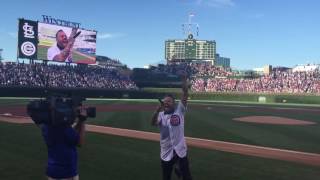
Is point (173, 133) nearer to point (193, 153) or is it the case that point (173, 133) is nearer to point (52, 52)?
point (193, 153)

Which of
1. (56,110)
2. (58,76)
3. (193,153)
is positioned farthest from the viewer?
(58,76)

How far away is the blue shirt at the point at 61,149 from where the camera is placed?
5922mm

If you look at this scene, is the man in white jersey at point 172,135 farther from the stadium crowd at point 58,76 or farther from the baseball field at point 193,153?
the stadium crowd at point 58,76

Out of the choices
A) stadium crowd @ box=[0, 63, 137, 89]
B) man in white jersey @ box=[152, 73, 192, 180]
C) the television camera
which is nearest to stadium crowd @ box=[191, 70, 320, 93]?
stadium crowd @ box=[0, 63, 137, 89]

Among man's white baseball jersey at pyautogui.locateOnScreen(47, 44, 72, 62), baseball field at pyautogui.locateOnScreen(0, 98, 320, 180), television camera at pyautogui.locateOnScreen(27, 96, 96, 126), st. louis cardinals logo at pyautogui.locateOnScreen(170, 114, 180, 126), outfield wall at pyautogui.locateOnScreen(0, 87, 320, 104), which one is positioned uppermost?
man's white baseball jersey at pyautogui.locateOnScreen(47, 44, 72, 62)

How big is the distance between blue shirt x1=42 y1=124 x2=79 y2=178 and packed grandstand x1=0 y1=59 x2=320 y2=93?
56.7 metres

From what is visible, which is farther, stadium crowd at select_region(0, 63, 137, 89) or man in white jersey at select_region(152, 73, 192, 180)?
stadium crowd at select_region(0, 63, 137, 89)

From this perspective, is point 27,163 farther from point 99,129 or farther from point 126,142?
point 99,129

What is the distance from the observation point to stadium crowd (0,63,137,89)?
64500 mm

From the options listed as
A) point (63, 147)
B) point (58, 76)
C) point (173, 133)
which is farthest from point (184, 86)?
point (58, 76)

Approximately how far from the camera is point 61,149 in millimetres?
6023

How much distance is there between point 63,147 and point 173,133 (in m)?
2.97

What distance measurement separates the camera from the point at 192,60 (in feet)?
376

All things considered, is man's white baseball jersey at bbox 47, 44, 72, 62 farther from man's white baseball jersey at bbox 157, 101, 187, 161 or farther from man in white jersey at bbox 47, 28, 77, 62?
man's white baseball jersey at bbox 157, 101, 187, 161
